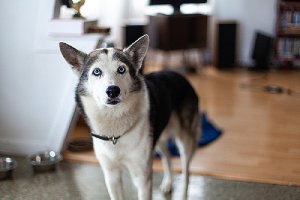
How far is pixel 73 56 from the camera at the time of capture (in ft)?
5.92

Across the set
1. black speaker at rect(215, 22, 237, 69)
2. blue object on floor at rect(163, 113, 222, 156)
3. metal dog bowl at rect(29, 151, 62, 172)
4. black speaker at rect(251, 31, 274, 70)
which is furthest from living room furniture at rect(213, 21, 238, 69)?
metal dog bowl at rect(29, 151, 62, 172)

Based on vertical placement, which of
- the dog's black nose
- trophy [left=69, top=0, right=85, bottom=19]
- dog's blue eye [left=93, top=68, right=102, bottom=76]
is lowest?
the dog's black nose

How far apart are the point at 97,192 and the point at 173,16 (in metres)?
3.46

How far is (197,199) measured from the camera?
237cm

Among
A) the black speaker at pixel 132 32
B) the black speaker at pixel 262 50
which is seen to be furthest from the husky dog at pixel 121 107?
the black speaker at pixel 262 50

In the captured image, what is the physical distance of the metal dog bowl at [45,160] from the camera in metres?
2.74

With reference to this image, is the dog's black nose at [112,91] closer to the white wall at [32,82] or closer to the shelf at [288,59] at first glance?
the white wall at [32,82]

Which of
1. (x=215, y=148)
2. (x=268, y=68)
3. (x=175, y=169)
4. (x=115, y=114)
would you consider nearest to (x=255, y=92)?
(x=268, y=68)

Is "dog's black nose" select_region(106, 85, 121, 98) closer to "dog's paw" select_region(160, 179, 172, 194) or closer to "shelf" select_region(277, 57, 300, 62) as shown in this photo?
"dog's paw" select_region(160, 179, 172, 194)

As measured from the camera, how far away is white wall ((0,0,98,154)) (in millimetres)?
2926

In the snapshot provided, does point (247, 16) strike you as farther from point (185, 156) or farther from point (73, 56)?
point (73, 56)

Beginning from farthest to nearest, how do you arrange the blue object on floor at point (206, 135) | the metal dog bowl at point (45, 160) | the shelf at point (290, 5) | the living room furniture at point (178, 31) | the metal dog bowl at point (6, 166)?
the shelf at point (290, 5), the living room furniture at point (178, 31), the blue object on floor at point (206, 135), the metal dog bowl at point (45, 160), the metal dog bowl at point (6, 166)

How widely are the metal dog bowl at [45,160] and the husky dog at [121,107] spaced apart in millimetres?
880

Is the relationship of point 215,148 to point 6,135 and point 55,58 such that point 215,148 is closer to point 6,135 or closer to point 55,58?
point 55,58
